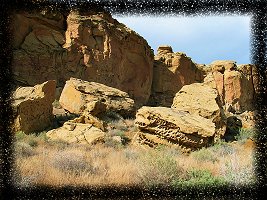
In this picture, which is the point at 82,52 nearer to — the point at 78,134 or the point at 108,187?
the point at 78,134

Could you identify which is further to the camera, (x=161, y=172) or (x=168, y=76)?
(x=168, y=76)

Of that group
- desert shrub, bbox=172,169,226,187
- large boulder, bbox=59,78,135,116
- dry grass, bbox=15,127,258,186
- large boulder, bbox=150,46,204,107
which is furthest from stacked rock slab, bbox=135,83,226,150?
large boulder, bbox=150,46,204,107

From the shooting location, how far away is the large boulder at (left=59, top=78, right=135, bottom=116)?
48.0 ft

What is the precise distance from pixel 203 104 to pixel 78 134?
4.99 meters

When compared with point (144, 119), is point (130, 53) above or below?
above

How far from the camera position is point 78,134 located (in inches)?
412

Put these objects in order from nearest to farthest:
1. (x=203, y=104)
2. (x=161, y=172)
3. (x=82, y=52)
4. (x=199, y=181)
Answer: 1. (x=199, y=181)
2. (x=161, y=172)
3. (x=203, y=104)
4. (x=82, y=52)

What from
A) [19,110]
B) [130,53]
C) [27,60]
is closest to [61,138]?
[19,110]

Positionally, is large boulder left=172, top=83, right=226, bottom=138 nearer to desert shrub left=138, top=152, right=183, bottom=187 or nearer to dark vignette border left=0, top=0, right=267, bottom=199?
desert shrub left=138, top=152, right=183, bottom=187

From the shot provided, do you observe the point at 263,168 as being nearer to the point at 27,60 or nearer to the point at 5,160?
the point at 5,160

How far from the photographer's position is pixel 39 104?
11.9m

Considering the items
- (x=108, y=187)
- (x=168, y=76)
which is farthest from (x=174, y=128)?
(x=168, y=76)

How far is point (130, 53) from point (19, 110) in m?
18.2

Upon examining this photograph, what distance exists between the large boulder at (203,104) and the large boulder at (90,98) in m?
3.64
